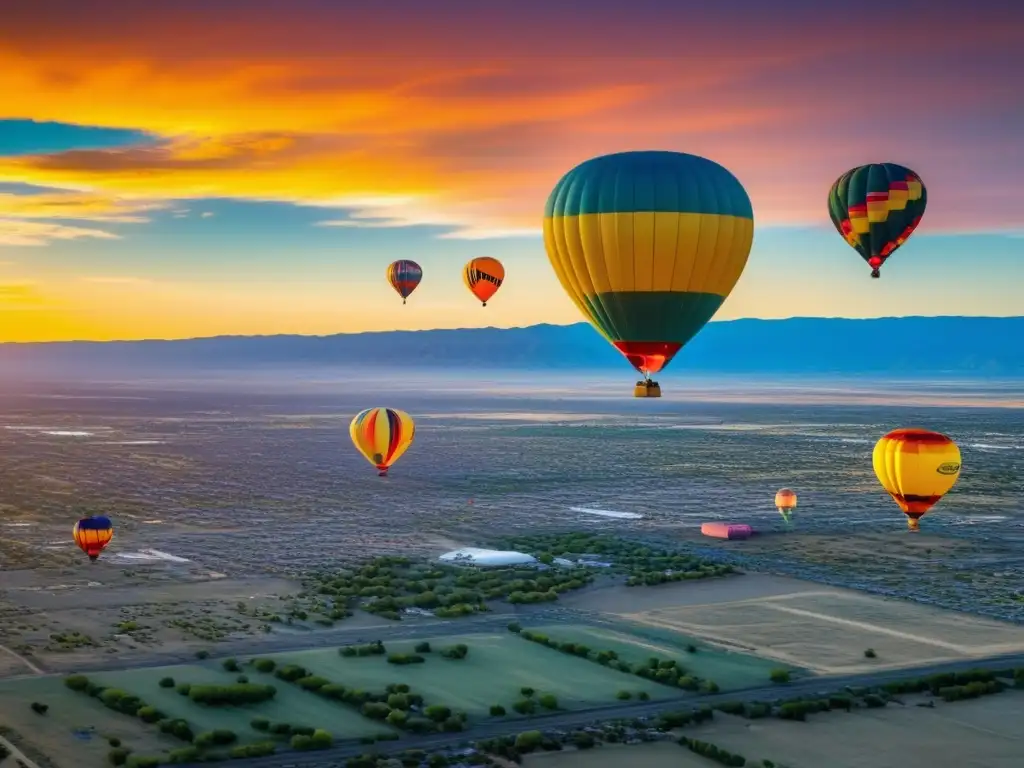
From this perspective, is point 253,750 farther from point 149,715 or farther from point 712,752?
point 712,752

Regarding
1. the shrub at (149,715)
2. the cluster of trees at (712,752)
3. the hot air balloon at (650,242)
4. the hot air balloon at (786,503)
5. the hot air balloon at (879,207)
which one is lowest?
the shrub at (149,715)

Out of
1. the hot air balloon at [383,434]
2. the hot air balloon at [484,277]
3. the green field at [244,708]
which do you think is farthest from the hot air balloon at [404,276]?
the green field at [244,708]

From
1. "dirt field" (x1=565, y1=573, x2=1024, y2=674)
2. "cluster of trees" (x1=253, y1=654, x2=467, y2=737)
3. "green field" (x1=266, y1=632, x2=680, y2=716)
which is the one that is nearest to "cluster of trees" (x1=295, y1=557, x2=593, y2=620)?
"dirt field" (x1=565, y1=573, x2=1024, y2=674)

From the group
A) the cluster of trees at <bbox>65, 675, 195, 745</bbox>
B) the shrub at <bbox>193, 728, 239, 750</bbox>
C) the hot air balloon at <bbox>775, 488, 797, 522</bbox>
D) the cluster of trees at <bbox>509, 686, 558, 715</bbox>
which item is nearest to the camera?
the shrub at <bbox>193, 728, 239, 750</bbox>

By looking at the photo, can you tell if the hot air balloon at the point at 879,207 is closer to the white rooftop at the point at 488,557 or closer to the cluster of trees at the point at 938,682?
the white rooftop at the point at 488,557

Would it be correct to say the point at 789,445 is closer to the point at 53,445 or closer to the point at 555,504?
the point at 555,504

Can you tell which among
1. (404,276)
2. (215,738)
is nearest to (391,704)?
(215,738)

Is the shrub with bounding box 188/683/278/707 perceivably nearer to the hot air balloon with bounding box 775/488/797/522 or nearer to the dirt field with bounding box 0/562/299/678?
the dirt field with bounding box 0/562/299/678
